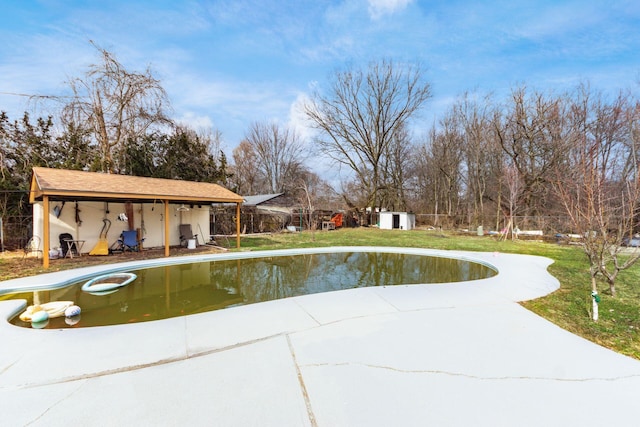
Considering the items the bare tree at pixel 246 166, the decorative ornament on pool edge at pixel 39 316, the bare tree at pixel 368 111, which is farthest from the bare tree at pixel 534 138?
the bare tree at pixel 246 166

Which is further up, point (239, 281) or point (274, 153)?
point (274, 153)

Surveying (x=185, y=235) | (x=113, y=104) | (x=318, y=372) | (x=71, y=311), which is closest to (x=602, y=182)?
(x=318, y=372)

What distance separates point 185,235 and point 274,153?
21.2m

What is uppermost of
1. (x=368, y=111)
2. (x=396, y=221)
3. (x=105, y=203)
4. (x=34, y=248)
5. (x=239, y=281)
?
(x=368, y=111)

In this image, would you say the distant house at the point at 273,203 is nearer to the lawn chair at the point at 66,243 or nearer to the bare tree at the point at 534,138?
the lawn chair at the point at 66,243

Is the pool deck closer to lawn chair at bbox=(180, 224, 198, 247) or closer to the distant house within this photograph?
lawn chair at bbox=(180, 224, 198, 247)

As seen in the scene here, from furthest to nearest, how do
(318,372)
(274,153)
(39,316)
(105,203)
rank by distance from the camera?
(274,153)
(105,203)
(39,316)
(318,372)

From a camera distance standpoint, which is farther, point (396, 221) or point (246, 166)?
point (246, 166)

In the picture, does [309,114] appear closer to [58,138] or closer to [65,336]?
[58,138]

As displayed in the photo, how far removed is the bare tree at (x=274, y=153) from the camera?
30.9 m

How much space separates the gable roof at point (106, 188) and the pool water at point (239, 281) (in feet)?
7.60

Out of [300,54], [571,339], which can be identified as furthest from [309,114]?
[571,339]

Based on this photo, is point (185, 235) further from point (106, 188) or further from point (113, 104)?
point (113, 104)

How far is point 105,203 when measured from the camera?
961 cm
